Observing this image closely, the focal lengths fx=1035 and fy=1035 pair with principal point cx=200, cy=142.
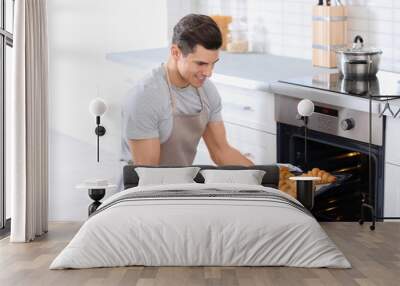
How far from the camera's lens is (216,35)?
8250 millimetres

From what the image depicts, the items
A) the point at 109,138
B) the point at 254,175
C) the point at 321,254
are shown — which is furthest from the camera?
the point at 109,138

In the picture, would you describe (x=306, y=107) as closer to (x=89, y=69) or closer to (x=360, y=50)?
(x=360, y=50)

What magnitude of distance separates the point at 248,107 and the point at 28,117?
1.72 m

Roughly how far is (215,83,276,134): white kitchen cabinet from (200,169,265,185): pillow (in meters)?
0.35

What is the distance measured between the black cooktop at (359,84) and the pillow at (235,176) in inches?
29.3

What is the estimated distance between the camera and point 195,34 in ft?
26.9

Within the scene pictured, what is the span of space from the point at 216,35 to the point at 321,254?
2506 mm

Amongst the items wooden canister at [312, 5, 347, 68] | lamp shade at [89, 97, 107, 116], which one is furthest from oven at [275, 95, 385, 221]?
lamp shade at [89, 97, 107, 116]

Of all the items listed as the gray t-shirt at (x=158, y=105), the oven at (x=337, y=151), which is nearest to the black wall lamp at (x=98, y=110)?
the gray t-shirt at (x=158, y=105)

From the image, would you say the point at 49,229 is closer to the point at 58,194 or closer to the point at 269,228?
the point at 58,194

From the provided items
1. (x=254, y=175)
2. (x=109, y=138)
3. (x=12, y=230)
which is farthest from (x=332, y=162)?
(x=12, y=230)

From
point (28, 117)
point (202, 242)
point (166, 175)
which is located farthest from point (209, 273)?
point (28, 117)

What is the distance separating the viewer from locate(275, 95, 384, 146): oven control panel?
708cm

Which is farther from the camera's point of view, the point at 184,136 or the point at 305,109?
the point at 184,136
